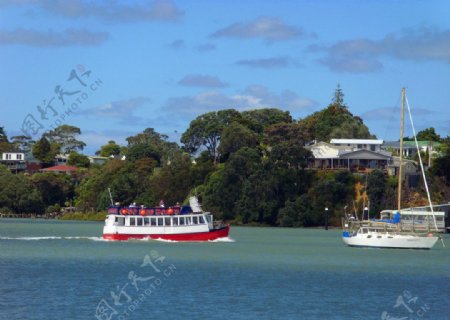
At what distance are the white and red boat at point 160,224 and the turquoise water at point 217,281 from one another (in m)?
1.16

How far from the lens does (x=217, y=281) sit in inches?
2670

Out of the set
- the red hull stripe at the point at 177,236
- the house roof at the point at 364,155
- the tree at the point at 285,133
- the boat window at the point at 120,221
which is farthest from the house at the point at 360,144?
the boat window at the point at 120,221

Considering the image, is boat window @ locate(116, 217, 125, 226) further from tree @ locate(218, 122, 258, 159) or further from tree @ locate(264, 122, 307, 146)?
tree @ locate(264, 122, 307, 146)

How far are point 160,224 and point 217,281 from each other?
34051 mm

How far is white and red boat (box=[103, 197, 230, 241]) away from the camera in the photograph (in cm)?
10062

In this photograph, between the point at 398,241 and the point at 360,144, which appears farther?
the point at 360,144

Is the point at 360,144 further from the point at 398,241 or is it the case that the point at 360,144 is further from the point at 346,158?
the point at 398,241

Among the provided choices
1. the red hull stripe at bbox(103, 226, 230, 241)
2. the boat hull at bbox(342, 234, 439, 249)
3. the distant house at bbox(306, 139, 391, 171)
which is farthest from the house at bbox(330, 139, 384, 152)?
the boat hull at bbox(342, 234, 439, 249)

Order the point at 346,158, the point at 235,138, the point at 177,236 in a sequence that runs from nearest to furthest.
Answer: the point at 177,236 < the point at 346,158 < the point at 235,138

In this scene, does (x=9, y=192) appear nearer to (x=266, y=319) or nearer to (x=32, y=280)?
(x=32, y=280)

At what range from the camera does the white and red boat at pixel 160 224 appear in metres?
101

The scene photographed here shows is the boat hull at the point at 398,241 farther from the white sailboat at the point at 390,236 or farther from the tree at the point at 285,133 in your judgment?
the tree at the point at 285,133

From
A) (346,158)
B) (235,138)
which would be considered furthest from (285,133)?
(346,158)

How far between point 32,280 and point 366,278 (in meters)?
21.7
